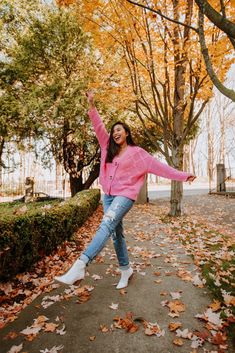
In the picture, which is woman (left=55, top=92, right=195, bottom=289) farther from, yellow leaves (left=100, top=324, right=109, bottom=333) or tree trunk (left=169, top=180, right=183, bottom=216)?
tree trunk (left=169, top=180, right=183, bottom=216)

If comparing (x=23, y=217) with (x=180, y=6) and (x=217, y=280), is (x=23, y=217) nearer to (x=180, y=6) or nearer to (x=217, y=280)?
(x=217, y=280)

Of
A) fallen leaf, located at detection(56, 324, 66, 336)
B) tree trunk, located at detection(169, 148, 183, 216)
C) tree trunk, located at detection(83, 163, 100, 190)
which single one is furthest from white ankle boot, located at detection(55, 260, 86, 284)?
tree trunk, located at detection(83, 163, 100, 190)

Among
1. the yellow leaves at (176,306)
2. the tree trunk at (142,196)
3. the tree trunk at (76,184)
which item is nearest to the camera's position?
the yellow leaves at (176,306)

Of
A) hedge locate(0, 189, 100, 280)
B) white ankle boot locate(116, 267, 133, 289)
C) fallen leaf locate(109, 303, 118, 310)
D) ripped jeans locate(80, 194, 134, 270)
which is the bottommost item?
fallen leaf locate(109, 303, 118, 310)

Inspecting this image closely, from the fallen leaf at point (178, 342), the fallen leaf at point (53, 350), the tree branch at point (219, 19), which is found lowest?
the fallen leaf at point (53, 350)

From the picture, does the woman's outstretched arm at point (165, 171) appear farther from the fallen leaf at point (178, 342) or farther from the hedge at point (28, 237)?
the hedge at point (28, 237)

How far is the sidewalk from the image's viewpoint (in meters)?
2.85

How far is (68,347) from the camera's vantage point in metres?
2.83

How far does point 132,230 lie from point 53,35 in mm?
11020

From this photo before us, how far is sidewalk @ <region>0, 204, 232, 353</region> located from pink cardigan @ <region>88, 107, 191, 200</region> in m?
1.33

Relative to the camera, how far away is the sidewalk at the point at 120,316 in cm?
285

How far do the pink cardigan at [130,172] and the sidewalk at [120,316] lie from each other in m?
1.33

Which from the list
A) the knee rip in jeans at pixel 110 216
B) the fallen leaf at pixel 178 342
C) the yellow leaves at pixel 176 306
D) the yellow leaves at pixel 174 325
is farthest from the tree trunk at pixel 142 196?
the fallen leaf at pixel 178 342

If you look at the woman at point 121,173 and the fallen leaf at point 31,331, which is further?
the woman at point 121,173
